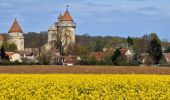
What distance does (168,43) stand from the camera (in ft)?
512

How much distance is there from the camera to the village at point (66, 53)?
80.0 metres

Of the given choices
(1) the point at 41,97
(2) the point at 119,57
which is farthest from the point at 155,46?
(1) the point at 41,97

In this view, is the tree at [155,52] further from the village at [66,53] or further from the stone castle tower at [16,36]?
the stone castle tower at [16,36]

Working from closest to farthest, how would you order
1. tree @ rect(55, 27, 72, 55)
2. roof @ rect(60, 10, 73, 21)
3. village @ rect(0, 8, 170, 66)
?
village @ rect(0, 8, 170, 66), tree @ rect(55, 27, 72, 55), roof @ rect(60, 10, 73, 21)

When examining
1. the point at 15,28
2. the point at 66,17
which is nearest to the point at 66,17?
the point at 66,17

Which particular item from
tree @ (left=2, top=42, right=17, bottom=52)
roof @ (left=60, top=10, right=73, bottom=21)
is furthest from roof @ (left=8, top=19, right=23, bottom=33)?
roof @ (left=60, top=10, right=73, bottom=21)

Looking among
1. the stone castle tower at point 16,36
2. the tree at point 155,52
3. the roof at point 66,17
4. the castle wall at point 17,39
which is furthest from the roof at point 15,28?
the tree at point 155,52

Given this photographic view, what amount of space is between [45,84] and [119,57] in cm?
5976

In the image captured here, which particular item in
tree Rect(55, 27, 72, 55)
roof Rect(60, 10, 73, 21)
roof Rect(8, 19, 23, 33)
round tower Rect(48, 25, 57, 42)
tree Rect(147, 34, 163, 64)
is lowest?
tree Rect(147, 34, 163, 64)

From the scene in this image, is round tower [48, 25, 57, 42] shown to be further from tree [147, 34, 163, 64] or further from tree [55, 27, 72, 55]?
tree [147, 34, 163, 64]

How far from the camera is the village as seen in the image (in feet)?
262

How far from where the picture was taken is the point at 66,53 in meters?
110

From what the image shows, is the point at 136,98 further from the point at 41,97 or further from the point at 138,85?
the point at 138,85

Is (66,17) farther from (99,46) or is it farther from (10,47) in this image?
(99,46)
